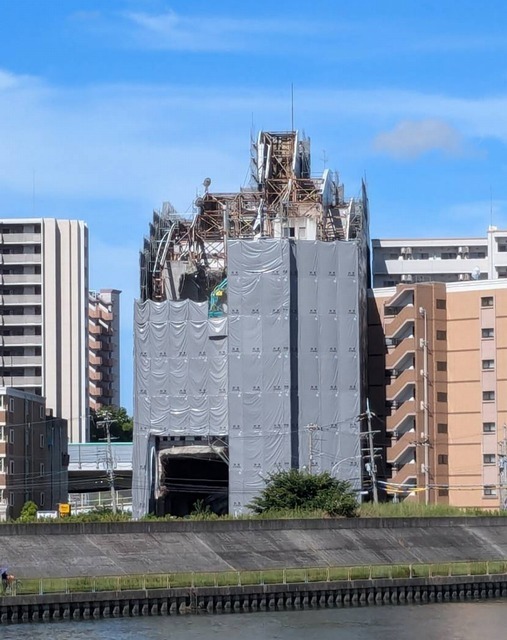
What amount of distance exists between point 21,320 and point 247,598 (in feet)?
330

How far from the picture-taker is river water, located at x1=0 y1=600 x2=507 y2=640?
5497 cm

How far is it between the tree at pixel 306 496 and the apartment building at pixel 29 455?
30931 millimetres

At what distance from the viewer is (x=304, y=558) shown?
72.5 meters

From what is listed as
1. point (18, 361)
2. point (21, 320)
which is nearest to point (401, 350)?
point (18, 361)

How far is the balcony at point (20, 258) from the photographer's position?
520 ft

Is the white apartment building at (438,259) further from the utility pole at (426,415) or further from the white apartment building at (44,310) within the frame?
the utility pole at (426,415)

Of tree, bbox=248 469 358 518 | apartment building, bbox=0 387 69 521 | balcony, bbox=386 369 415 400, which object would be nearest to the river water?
tree, bbox=248 469 358 518

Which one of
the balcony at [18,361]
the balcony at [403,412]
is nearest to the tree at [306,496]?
the balcony at [403,412]

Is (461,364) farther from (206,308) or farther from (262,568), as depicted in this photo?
(262,568)

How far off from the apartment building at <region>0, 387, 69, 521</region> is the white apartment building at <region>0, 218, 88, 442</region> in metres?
24.2

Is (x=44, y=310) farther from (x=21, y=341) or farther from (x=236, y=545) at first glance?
(x=236, y=545)

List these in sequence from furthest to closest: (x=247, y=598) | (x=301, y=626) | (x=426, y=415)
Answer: (x=426, y=415)
(x=247, y=598)
(x=301, y=626)

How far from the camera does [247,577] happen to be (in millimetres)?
63500

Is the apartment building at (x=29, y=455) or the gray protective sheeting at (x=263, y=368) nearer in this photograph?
the gray protective sheeting at (x=263, y=368)
